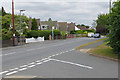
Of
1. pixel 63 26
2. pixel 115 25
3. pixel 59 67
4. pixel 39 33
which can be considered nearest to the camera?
pixel 59 67

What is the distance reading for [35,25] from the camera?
61531 millimetres

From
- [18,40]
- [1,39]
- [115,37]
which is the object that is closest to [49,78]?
[115,37]

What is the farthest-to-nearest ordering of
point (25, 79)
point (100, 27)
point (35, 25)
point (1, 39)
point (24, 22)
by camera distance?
point (100, 27), point (35, 25), point (24, 22), point (1, 39), point (25, 79)

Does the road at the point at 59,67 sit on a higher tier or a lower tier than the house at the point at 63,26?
lower

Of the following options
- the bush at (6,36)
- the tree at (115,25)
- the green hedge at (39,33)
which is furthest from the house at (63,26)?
the tree at (115,25)

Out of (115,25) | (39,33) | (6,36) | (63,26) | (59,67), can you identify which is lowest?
(59,67)

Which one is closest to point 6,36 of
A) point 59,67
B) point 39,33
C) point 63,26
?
point 39,33

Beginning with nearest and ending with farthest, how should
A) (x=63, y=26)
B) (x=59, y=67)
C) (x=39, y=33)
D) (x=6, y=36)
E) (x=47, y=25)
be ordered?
1. (x=59, y=67)
2. (x=6, y=36)
3. (x=39, y=33)
4. (x=47, y=25)
5. (x=63, y=26)

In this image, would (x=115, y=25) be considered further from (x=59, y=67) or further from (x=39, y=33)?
(x=39, y=33)

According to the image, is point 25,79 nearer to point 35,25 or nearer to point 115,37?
point 115,37

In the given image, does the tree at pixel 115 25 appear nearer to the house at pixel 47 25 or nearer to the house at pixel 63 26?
the house at pixel 47 25

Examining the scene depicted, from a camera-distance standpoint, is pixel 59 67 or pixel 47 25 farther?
pixel 47 25

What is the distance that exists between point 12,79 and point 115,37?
32.3 ft

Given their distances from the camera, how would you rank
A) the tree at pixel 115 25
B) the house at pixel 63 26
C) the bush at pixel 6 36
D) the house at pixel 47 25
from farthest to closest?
1. the house at pixel 63 26
2. the house at pixel 47 25
3. the bush at pixel 6 36
4. the tree at pixel 115 25
